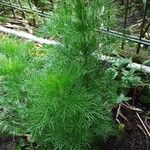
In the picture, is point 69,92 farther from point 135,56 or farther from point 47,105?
point 135,56

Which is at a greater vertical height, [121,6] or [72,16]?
[72,16]

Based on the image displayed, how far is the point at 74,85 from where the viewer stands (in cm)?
150

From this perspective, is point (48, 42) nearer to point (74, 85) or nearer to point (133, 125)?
point (133, 125)

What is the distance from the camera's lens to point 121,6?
2.83 metres

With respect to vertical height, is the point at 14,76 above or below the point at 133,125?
above

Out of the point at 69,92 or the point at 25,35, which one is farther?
the point at 25,35

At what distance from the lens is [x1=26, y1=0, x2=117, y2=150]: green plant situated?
1.46 meters

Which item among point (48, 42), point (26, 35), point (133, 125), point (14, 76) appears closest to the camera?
point (14, 76)

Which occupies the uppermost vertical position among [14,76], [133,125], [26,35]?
[14,76]

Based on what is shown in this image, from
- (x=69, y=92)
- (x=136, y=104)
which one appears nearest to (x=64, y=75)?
(x=69, y=92)

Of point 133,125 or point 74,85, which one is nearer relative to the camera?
point 74,85

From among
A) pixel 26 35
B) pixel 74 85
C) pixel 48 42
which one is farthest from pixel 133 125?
pixel 26 35

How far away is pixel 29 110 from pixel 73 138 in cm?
22

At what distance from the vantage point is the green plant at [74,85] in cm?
146
